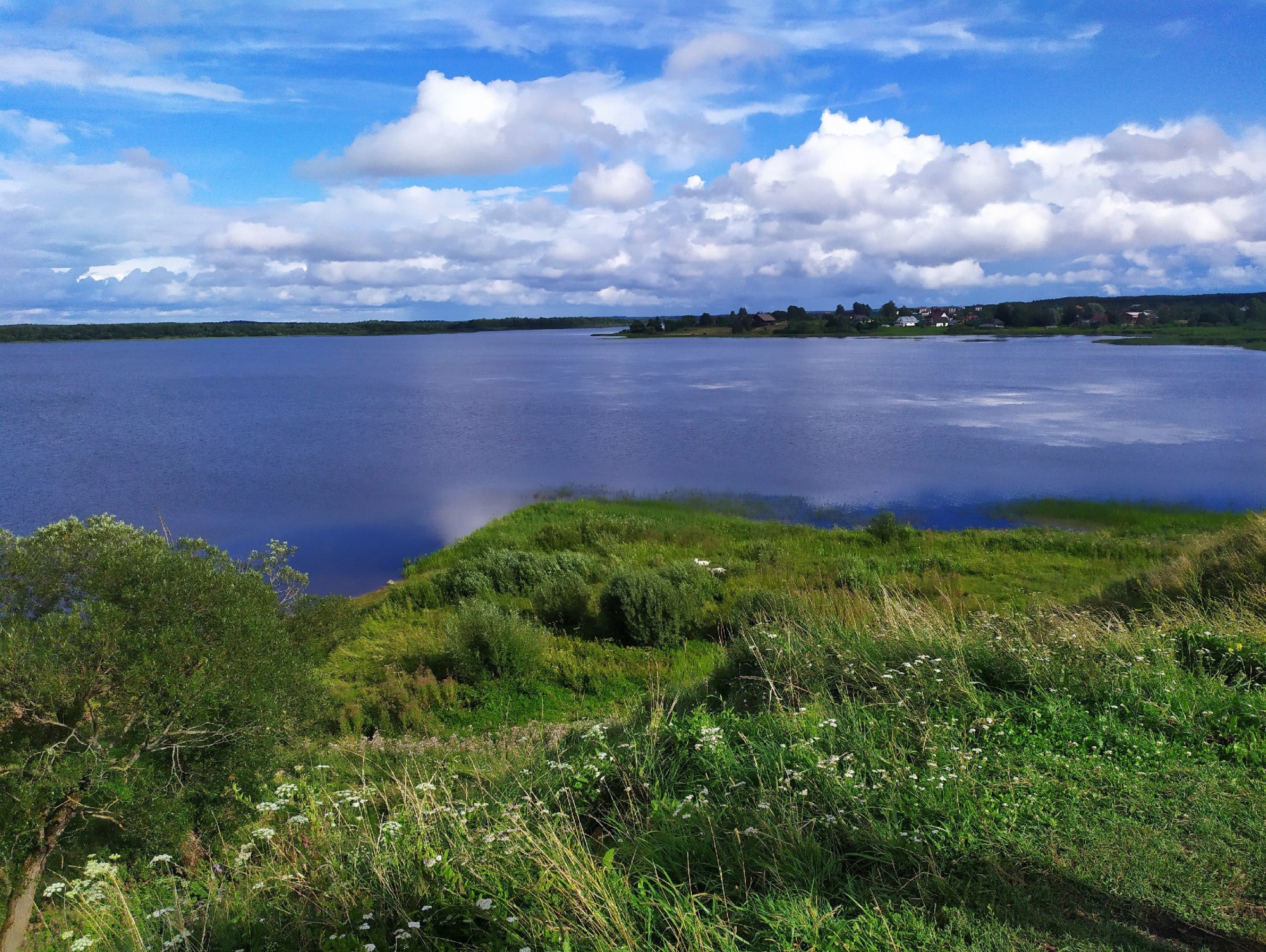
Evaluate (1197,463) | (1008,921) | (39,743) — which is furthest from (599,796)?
(1197,463)

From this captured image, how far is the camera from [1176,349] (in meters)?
102

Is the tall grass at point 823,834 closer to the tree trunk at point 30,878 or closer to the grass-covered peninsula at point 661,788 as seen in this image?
the grass-covered peninsula at point 661,788

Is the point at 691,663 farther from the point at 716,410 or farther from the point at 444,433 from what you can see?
the point at 716,410

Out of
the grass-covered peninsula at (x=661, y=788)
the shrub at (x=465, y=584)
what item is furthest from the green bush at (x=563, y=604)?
the grass-covered peninsula at (x=661, y=788)

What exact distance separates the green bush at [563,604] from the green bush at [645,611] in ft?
3.66

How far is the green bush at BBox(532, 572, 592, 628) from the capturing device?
Result: 15867mm

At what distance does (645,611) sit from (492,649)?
3000mm

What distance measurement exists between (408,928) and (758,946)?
→ 5.36 ft

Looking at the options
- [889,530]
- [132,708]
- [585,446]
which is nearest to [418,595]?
[132,708]

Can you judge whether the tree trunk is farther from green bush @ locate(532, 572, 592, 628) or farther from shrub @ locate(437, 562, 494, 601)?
shrub @ locate(437, 562, 494, 601)

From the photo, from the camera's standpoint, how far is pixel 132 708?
19.6 feet

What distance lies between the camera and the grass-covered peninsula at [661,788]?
358 centimetres

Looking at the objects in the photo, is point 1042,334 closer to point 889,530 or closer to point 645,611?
point 889,530

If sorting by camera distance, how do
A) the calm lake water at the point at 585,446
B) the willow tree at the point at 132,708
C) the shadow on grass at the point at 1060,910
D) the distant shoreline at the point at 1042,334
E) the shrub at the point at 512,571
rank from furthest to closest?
the distant shoreline at the point at 1042,334
the calm lake water at the point at 585,446
the shrub at the point at 512,571
the willow tree at the point at 132,708
the shadow on grass at the point at 1060,910
